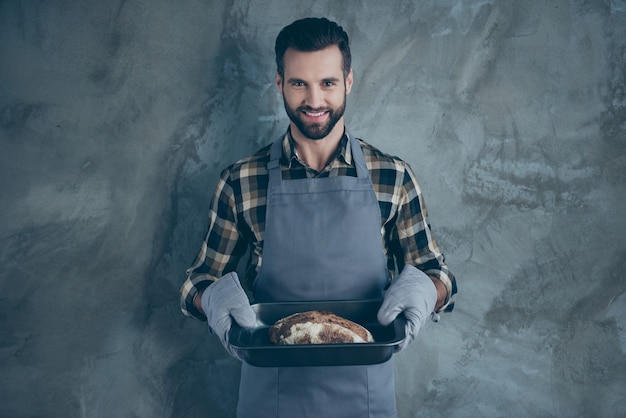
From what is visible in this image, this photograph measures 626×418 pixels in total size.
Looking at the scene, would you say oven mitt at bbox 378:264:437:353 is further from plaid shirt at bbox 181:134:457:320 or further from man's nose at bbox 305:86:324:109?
man's nose at bbox 305:86:324:109

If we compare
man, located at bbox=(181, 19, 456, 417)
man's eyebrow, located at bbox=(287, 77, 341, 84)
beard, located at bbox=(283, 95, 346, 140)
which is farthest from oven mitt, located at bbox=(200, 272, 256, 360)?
man's eyebrow, located at bbox=(287, 77, 341, 84)

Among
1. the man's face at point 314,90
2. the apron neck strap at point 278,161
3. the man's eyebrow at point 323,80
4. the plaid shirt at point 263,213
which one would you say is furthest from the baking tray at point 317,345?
the man's eyebrow at point 323,80

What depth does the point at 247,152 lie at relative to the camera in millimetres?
1477

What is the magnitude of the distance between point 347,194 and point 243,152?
42 cm

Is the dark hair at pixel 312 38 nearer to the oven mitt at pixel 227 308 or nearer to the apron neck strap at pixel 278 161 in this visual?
the apron neck strap at pixel 278 161

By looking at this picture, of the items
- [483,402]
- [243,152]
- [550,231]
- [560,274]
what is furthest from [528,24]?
[483,402]

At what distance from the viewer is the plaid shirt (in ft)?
4.23

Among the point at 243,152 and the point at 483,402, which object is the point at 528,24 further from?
the point at 483,402

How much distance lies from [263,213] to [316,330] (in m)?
0.39

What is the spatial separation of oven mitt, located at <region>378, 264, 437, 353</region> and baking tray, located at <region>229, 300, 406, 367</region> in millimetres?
22

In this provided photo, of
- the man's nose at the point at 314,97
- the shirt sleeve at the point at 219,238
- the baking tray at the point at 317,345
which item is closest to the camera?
the baking tray at the point at 317,345

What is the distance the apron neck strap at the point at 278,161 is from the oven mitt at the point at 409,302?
29cm

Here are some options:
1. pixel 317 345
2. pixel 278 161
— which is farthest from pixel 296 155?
pixel 317 345

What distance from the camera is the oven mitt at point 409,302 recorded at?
1109 mm
